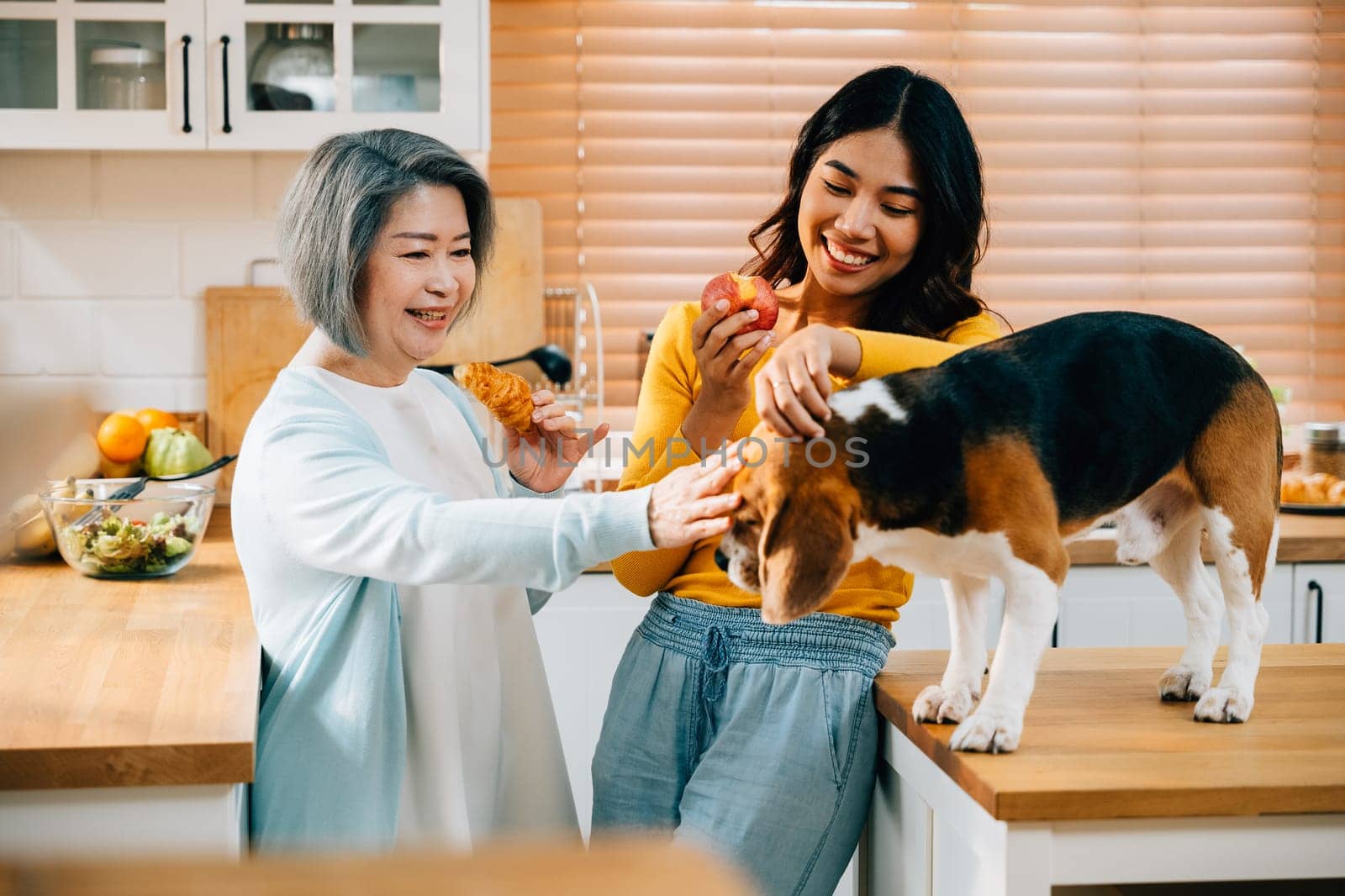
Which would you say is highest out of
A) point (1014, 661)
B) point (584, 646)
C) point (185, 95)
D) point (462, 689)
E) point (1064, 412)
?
point (185, 95)

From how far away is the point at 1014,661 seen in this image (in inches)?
40.1

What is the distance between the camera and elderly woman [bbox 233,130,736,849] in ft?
3.64

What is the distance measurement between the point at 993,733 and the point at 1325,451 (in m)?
1.78

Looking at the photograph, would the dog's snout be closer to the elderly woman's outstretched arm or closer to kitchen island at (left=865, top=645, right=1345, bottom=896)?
the elderly woman's outstretched arm

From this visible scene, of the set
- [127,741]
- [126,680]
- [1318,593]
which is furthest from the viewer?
[1318,593]

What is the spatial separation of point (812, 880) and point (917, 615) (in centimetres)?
102

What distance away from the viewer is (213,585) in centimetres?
183

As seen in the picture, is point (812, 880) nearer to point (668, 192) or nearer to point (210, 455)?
point (210, 455)

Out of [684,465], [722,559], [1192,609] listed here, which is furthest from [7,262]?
[1192,609]

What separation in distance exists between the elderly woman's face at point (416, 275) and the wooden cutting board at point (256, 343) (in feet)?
4.32

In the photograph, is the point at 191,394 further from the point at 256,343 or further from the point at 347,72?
the point at 347,72

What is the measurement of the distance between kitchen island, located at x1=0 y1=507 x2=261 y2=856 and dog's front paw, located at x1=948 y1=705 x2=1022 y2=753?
24.4 inches

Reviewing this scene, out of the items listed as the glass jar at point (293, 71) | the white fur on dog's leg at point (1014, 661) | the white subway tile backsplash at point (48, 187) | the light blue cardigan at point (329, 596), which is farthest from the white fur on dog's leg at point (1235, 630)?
the white subway tile backsplash at point (48, 187)

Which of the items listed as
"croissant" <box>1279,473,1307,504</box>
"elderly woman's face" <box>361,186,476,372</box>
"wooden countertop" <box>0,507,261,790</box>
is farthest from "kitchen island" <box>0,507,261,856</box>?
"croissant" <box>1279,473,1307,504</box>
